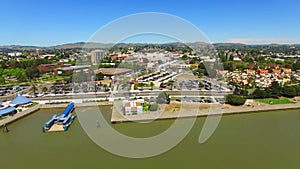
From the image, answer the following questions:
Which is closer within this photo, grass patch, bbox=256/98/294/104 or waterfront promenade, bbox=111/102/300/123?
waterfront promenade, bbox=111/102/300/123

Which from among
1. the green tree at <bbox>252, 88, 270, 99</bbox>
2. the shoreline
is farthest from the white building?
the green tree at <bbox>252, 88, 270, 99</bbox>

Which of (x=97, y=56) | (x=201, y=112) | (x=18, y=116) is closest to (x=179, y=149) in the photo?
(x=201, y=112)

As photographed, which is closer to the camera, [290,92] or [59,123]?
[59,123]

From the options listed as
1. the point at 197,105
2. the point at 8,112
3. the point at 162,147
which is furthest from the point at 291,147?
the point at 8,112

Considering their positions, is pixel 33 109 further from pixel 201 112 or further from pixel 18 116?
pixel 201 112

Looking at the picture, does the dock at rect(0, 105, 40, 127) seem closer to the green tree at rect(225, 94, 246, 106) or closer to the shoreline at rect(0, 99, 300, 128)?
the shoreline at rect(0, 99, 300, 128)

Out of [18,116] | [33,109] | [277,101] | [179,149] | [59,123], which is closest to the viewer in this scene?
[179,149]

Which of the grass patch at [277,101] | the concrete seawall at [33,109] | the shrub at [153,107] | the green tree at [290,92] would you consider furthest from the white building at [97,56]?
the green tree at [290,92]

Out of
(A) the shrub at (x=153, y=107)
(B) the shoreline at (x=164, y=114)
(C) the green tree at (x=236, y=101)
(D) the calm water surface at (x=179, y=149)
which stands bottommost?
(D) the calm water surface at (x=179, y=149)

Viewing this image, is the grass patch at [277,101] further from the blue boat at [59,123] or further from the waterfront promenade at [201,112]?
the blue boat at [59,123]

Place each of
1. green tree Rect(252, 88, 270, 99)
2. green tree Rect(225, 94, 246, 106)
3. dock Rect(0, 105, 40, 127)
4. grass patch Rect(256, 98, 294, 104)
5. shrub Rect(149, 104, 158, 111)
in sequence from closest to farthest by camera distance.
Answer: dock Rect(0, 105, 40, 127)
shrub Rect(149, 104, 158, 111)
green tree Rect(225, 94, 246, 106)
grass patch Rect(256, 98, 294, 104)
green tree Rect(252, 88, 270, 99)
